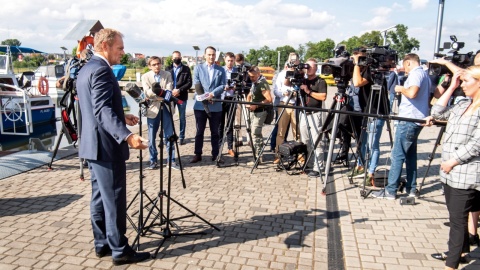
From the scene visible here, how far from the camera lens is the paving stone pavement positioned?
150 inches

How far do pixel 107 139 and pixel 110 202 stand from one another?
0.58 meters

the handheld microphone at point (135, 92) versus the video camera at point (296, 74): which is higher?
the video camera at point (296, 74)

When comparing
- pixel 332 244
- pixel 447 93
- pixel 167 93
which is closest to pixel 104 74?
pixel 167 93

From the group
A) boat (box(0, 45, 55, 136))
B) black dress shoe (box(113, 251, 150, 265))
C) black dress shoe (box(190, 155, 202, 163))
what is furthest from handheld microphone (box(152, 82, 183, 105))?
boat (box(0, 45, 55, 136))

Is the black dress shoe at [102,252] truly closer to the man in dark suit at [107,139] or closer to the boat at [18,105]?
the man in dark suit at [107,139]

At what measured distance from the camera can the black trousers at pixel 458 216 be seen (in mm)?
3354

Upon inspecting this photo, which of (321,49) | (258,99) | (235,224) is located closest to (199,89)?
(258,99)

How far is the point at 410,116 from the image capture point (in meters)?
5.41

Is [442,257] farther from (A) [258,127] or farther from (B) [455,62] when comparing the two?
(A) [258,127]

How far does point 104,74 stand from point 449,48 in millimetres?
4819

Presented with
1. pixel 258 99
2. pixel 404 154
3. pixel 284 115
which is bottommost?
pixel 404 154

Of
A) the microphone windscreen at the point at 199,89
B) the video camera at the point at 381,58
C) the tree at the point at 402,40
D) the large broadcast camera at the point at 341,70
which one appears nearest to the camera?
the video camera at the point at 381,58

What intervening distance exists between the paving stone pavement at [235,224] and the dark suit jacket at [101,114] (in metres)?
1.04

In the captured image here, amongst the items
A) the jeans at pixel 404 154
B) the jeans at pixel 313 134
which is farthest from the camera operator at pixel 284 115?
the jeans at pixel 404 154
